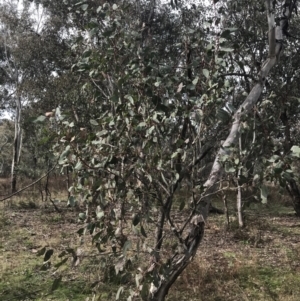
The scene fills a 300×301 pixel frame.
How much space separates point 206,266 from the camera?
6.07 metres

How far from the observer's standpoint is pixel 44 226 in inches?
408

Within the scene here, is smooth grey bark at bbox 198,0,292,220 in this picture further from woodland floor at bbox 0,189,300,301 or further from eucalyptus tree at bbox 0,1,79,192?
eucalyptus tree at bbox 0,1,79,192

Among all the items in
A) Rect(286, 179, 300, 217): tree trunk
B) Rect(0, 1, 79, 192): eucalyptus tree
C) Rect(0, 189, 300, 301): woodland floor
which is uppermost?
Rect(0, 1, 79, 192): eucalyptus tree

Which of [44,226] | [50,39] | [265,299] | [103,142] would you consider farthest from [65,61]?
[103,142]

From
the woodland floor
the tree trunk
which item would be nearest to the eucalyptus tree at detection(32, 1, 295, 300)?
the woodland floor

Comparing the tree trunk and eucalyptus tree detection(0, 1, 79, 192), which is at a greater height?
eucalyptus tree detection(0, 1, 79, 192)

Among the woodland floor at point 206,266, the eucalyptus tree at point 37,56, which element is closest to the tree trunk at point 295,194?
the woodland floor at point 206,266

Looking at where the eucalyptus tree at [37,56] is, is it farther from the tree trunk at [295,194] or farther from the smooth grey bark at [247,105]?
the smooth grey bark at [247,105]

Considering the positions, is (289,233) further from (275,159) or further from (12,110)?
(12,110)

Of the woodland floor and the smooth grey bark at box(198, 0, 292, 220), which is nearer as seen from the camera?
the smooth grey bark at box(198, 0, 292, 220)

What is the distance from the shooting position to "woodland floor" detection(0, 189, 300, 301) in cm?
516

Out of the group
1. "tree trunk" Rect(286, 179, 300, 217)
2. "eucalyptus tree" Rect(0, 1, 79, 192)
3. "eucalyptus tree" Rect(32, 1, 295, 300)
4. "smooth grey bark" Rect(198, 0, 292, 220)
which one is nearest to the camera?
"eucalyptus tree" Rect(32, 1, 295, 300)

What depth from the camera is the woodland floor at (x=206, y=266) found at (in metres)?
5.16

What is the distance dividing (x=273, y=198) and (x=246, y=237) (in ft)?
27.1
